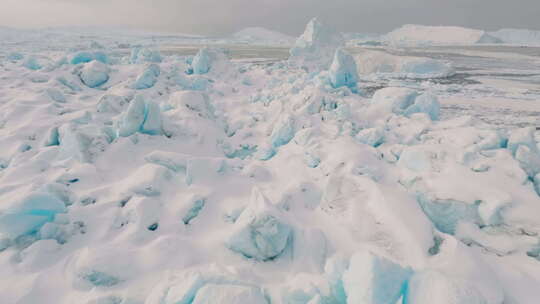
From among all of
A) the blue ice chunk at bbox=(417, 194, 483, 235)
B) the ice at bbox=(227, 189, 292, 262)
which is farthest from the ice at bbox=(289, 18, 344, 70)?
the ice at bbox=(227, 189, 292, 262)

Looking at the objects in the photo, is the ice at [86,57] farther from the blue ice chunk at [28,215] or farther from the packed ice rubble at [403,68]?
the packed ice rubble at [403,68]

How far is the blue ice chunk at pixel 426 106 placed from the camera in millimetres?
6598

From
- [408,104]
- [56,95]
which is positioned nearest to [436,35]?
[408,104]

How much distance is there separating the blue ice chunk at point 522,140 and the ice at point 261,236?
312cm

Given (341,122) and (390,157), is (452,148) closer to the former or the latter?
(390,157)

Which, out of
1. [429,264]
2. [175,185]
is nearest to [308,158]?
[175,185]

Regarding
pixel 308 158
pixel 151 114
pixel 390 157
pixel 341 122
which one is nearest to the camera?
pixel 390 157

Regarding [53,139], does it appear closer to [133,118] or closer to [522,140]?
[133,118]

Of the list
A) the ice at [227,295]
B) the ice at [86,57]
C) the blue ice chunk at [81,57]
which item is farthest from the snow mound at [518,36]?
the ice at [227,295]

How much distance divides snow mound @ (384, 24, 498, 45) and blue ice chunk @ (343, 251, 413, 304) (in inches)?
3256

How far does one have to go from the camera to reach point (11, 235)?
281 cm

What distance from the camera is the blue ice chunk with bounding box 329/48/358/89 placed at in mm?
10453

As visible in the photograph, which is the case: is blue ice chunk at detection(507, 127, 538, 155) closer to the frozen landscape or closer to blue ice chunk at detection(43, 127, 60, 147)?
the frozen landscape

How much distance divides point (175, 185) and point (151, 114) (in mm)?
1801
